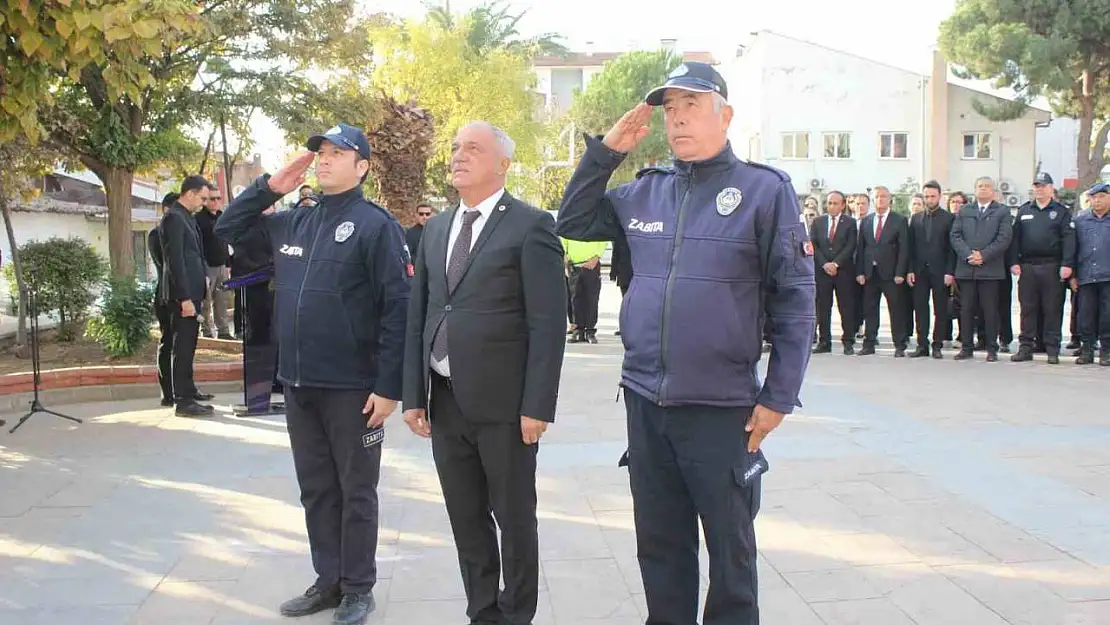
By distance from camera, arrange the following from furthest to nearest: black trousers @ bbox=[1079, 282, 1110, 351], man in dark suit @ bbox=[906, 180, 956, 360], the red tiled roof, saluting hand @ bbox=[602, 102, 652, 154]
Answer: the red tiled roof
man in dark suit @ bbox=[906, 180, 956, 360]
black trousers @ bbox=[1079, 282, 1110, 351]
saluting hand @ bbox=[602, 102, 652, 154]

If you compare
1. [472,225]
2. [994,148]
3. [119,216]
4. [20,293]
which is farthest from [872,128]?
[472,225]

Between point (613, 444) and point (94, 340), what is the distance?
7.02m

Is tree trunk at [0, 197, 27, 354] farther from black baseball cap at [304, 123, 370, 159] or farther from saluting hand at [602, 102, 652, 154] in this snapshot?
saluting hand at [602, 102, 652, 154]

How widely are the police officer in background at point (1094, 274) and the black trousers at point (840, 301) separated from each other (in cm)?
255

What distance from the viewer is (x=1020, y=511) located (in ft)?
17.6

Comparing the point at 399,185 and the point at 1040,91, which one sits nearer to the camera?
the point at 399,185

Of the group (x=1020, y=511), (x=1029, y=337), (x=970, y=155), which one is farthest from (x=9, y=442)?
(x=970, y=155)

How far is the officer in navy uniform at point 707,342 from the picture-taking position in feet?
10.3

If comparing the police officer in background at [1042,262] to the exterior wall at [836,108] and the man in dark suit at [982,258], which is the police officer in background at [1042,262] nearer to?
the man in dark suit at [982,258]

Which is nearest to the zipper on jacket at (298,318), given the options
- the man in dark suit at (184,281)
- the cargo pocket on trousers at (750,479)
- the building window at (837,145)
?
the cargo pocket on trousers at (750,479)

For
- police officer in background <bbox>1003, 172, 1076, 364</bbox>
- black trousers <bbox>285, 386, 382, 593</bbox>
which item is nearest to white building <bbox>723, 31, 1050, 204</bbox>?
police officer in background <bbox>1003, 172, 1076, 364</bbox>

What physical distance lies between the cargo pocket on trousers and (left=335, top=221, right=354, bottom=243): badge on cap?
185cm

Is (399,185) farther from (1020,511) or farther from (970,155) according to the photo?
(970,155)

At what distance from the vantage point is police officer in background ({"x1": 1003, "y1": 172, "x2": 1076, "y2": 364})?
1141cm
